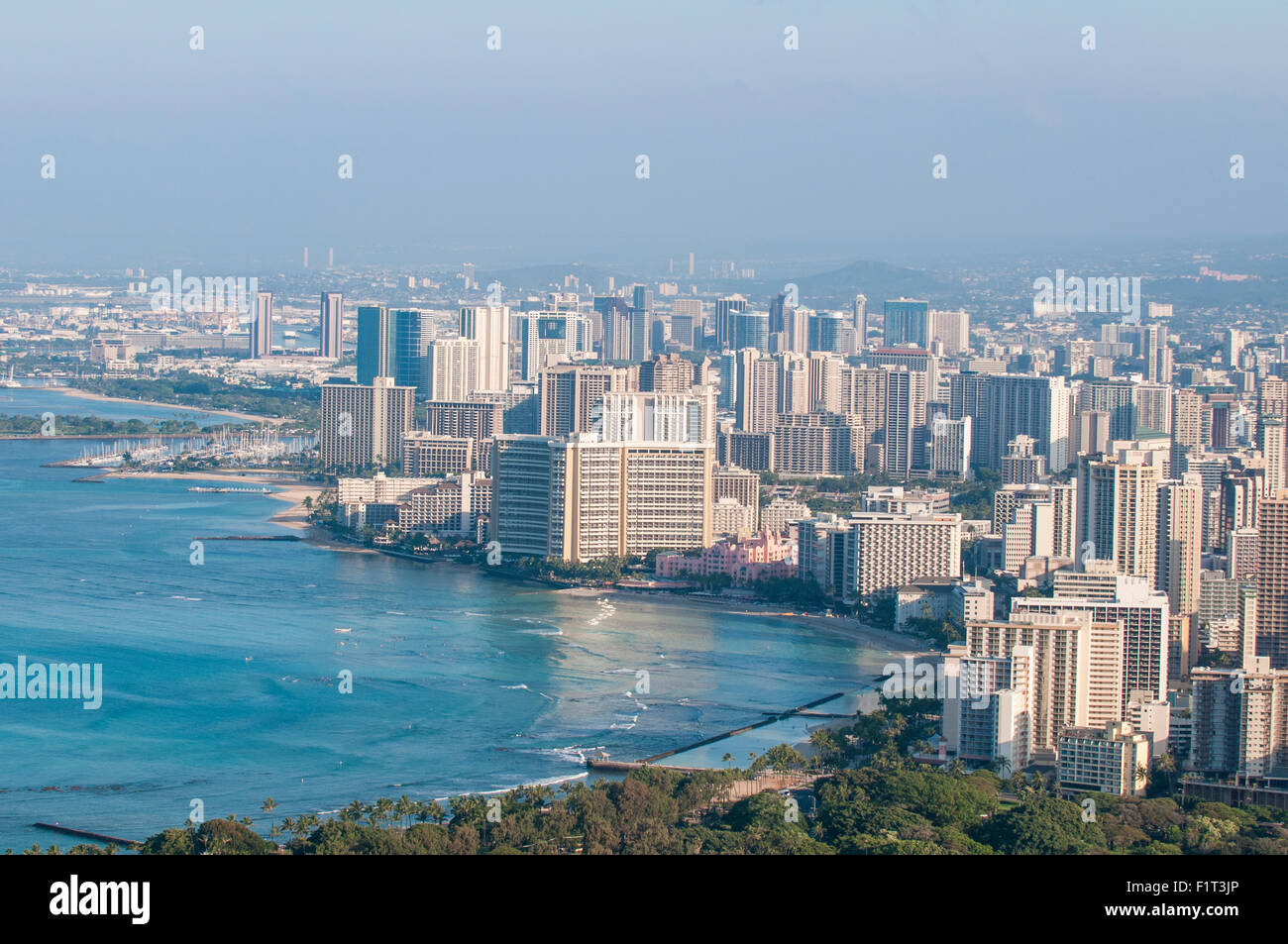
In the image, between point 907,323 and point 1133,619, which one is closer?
point 1133,619

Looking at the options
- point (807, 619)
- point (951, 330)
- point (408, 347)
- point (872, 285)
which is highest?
point (872, 285)

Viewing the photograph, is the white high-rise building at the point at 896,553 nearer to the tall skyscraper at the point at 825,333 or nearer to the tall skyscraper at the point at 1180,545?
the tall skyscraper at the point at 1180,545

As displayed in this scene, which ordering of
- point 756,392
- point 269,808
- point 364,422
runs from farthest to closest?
point 756,392 → point 364,422 → point 269,808

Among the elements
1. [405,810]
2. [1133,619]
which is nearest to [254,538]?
[1133,619]

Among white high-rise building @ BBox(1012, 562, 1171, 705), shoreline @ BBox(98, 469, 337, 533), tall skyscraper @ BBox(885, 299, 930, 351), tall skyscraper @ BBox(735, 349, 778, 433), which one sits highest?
tall skyscraper @ BBox(885, 299, 930, 351)

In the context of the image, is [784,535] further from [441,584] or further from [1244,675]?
[1244,675]

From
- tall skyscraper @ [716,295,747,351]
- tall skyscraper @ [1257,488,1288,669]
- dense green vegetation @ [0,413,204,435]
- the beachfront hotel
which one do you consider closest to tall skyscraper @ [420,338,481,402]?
dense green vegetation @ [0,413,204,435]

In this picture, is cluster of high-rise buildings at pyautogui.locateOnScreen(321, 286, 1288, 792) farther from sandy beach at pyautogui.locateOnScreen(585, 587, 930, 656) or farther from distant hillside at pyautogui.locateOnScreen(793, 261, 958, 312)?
distant hillside at pyautogui.locateOnScreen(793, 261, 958, 312)

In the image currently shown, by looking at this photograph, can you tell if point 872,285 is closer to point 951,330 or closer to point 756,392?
point 951,330
